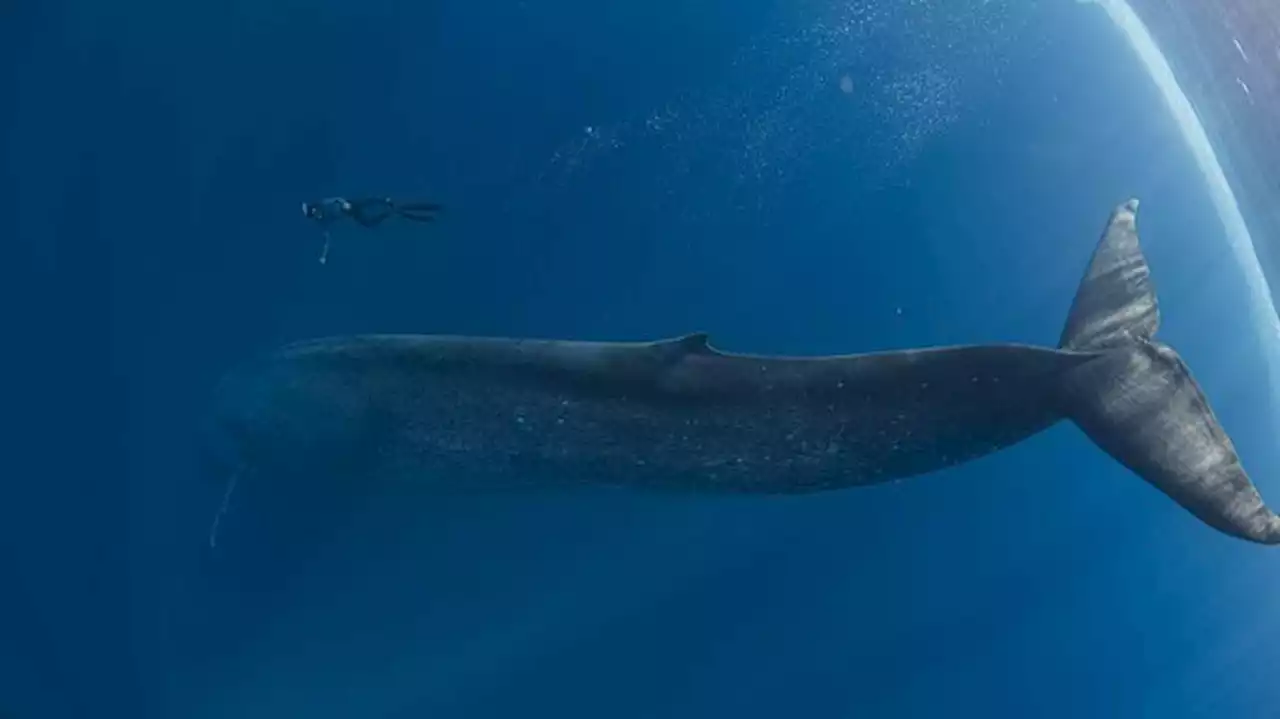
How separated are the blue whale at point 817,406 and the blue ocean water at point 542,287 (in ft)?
8.39

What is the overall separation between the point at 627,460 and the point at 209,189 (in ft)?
18.0

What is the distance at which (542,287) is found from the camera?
390 inches

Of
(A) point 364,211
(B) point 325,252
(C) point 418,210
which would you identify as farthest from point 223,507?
(C) point 418,210

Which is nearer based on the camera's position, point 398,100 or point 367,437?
point 367,437

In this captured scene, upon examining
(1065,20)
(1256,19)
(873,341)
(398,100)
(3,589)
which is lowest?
(3,589)

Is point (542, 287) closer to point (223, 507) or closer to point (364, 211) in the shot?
point (364, 211)

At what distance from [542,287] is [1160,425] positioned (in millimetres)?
5657

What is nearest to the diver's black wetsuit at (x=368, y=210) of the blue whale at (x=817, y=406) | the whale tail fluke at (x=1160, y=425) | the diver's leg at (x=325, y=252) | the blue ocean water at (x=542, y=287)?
the diver's leg at (x=325, y=252)

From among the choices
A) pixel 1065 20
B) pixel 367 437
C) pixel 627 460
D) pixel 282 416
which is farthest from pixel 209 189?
pixel 1065 20

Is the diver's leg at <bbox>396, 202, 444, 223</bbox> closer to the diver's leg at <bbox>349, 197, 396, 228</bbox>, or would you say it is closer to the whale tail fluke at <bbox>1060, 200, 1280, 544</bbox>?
the diver's leg at <bbox>349, 197, 396, 228</bbox>

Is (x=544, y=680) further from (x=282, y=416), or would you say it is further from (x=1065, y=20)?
(x=1065, y=20)

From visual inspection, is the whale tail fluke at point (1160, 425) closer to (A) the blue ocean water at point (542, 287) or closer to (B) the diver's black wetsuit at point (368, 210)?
(A) the blue ocean water at point (542, 287)

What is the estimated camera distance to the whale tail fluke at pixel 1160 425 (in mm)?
5434

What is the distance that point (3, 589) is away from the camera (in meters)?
9.05
